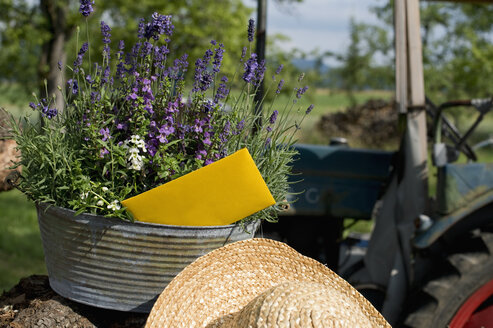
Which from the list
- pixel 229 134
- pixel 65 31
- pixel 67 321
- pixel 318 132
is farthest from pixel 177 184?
pixel 318 132

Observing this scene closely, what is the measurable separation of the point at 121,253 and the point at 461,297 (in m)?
1.46

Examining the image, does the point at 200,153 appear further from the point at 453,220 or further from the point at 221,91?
the point at 453,220

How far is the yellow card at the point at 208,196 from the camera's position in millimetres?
1530

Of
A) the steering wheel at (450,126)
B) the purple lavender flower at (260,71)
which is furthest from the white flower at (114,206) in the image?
the steering wheel at (450,126)

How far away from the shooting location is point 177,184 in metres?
1.53

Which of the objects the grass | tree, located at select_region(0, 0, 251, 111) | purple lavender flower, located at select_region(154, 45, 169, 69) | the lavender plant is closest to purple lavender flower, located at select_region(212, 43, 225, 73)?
the lavender plant

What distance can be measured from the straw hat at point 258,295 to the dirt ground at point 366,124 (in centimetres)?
1291

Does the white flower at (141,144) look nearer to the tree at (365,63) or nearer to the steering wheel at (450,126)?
the steering wheel at (450,126)

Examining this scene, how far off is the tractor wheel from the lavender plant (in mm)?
927

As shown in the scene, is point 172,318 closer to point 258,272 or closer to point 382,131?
point 258,272

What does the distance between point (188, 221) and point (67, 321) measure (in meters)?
0.51

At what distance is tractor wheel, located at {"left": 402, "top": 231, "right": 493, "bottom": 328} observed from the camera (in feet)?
7.37

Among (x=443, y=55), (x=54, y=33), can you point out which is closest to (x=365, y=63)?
(x=443, y=55)

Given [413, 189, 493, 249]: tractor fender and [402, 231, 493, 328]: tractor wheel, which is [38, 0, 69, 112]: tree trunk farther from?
[402, 231, 493, 328]: tractor wheel
